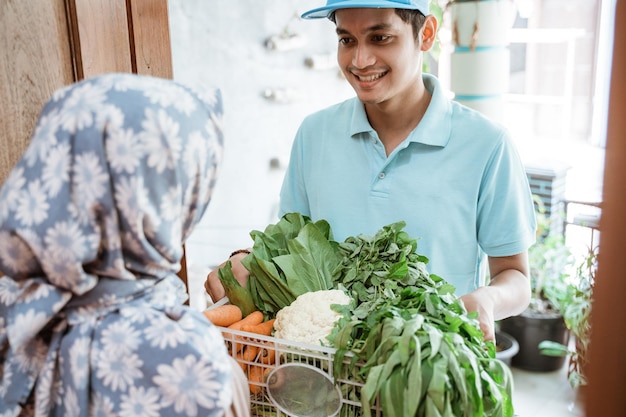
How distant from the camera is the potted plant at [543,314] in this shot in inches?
159

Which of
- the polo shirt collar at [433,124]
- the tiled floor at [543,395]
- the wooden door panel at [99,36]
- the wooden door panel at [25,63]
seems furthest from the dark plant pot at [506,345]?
the wooden door panel at [25,63]

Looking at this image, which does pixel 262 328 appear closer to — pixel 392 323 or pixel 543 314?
pixel 392 323

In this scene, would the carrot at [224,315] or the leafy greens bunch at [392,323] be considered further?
the carrot at [224,315]

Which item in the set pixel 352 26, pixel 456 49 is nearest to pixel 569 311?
pixel 456 49

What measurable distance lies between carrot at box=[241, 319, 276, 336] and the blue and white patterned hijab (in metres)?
0.49

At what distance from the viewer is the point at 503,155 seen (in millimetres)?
1811

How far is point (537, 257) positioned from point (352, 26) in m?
2.85

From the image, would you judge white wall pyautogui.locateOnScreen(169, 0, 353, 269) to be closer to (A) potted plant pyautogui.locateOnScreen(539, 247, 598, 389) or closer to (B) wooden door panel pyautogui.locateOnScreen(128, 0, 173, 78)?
(B) wooden door panel pyautogui.locateOnScreen(128, 0, 173, 78)

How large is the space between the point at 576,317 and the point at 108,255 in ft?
10.1

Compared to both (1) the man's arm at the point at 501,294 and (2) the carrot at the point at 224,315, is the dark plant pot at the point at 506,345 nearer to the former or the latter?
(1) the man's arm at the point at 501,294

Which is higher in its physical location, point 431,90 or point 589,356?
point 431,90

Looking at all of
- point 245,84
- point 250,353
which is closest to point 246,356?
point 250,353

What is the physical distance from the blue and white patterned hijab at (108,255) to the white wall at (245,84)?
338 cm

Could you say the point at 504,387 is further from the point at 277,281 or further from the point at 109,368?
the point at 109,368
